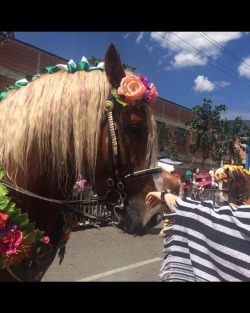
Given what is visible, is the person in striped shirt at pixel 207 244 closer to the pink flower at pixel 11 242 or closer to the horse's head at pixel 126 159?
the horse's head at pixel 126 159

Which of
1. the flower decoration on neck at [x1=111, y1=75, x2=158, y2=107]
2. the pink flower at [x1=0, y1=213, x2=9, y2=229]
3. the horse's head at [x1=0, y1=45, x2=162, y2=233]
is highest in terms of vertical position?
the flower decoration on neck at [x1=111, y1=75, x2=158, y2=107]

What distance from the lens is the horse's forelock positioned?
1896mm

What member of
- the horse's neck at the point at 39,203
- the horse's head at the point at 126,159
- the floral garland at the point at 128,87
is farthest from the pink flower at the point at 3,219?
the floral garland at the point at 128,87

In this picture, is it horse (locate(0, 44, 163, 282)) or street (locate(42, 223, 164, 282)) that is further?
street (locate(42, 223, 164, 282))

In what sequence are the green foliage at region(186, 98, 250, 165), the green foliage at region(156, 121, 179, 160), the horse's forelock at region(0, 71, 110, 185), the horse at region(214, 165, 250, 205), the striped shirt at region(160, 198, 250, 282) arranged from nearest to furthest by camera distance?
1. the striped shirt at region(160, 198, 250, 282)
2. the horse's forelock at region(0, 71, 110, 185)
3. the horse at region(214, 165, 250, 205)
4. the green foliage at region(156, 121, 179, 160)
5. the green foliage at region(186, 98, 250, 165)

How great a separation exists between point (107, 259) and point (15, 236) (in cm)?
463

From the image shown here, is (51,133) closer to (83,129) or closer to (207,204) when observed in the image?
(83,129)

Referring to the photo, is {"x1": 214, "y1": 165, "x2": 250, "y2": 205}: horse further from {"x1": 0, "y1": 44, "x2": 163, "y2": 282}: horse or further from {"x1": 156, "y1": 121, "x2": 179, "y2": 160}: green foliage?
{"x1": 0, "y1": 44, "x2": 163, "y2": 282}: horse

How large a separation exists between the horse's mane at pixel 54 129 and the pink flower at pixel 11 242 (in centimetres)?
29

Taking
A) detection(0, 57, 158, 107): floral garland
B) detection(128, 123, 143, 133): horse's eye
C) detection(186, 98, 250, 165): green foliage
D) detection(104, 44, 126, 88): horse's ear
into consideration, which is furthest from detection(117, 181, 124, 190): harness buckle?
detection(186, 98, 250, 165): green foliage

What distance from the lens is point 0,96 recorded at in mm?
2234

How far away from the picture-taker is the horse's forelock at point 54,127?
1896mm
